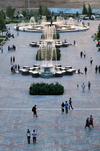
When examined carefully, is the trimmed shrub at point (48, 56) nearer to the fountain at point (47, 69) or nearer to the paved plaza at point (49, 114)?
the fountain at point (47, 69)

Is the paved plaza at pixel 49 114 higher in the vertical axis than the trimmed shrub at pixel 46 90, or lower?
lower

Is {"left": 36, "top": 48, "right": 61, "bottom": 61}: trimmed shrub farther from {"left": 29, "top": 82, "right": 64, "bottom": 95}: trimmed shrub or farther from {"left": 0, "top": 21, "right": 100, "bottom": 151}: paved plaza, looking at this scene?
{"left": 29, "top": 82, "right": 64, "bottom": 95}: trimmed shrub

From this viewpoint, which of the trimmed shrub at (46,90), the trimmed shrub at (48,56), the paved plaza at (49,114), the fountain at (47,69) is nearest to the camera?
the paved plaza at (49,114)

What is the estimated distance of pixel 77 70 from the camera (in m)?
35.5

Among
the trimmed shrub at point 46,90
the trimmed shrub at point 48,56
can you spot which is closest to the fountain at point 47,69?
the trimmed shrub at point 48,56

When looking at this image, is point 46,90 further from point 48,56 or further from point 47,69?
point 48,56

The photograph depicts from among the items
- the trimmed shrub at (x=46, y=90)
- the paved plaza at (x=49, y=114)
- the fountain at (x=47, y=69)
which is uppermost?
the fountain at (x=47, y=69)

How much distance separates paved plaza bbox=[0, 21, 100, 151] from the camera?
20219 mm

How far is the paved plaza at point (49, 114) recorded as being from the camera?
20.2 m

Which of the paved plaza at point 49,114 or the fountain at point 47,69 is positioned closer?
the paved plaza at point 49,114

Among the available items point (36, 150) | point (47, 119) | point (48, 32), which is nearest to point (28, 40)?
point (48, 32)

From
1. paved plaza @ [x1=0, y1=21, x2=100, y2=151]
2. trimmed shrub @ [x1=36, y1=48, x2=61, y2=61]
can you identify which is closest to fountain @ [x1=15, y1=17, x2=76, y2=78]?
trimmed shrub @ [x1=36, y1=48, x2=61, y2=61]

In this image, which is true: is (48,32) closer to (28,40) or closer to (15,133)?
(28,40)

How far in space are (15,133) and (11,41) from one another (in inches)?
1264
